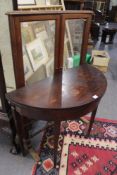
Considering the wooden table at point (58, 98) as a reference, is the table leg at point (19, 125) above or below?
below

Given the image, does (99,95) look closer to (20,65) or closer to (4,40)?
(20,65)

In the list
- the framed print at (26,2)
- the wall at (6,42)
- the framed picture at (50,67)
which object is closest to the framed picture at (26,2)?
the framed print at (26,2)

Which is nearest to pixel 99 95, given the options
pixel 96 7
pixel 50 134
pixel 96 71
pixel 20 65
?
pixel 96 71

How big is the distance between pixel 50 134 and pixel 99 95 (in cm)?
79

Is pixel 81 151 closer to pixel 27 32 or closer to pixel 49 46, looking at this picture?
pixel 49 46

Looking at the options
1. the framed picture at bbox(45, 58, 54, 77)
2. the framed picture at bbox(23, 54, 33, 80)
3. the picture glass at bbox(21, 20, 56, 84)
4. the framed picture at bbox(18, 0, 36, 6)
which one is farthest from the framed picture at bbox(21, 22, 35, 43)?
the framed picture at bbox(18, 0, 36, 6)

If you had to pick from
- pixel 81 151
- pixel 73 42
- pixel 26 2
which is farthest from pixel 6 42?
pixel 81 151

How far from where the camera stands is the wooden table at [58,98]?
1092 mm

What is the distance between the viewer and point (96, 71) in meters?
1.51

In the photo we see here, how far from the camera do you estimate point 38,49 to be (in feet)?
4.53

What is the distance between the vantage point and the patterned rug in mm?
1445

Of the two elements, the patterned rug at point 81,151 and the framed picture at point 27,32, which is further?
the patterned rug at point 81,151

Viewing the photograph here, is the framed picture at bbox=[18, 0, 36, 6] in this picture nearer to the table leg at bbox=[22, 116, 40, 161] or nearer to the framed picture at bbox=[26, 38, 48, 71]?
the framed picture at bbox=[26, 38, 48, 71]

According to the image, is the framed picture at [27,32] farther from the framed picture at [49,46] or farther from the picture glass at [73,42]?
the picture glass at [73,42]
